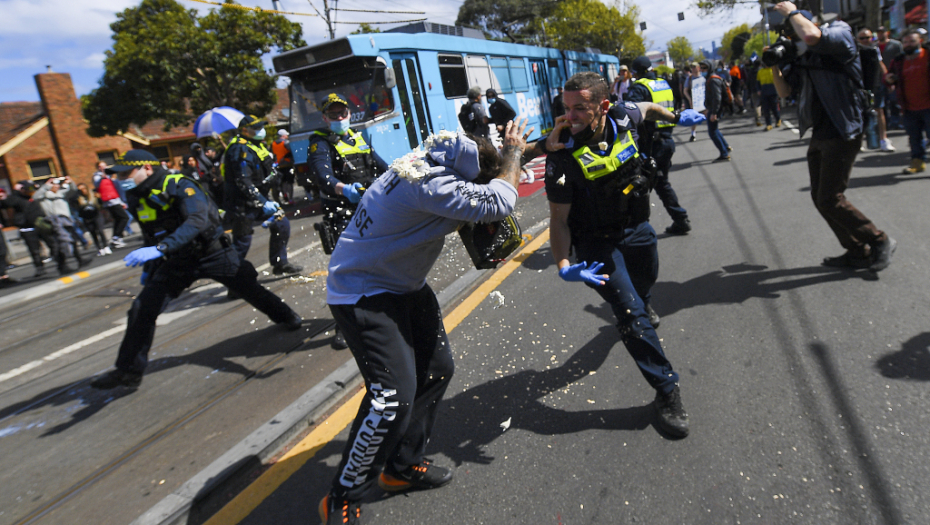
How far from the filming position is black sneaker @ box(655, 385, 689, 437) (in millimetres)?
2773

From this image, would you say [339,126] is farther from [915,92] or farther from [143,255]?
[915,92]

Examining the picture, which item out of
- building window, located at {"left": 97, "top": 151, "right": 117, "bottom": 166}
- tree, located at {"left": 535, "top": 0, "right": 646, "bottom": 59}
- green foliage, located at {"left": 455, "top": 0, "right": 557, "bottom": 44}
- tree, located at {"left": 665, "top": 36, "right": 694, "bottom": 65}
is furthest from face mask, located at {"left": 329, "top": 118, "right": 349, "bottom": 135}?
tree, located at {"left": 665, "top": 36, "right": 694, "bottom": 65}

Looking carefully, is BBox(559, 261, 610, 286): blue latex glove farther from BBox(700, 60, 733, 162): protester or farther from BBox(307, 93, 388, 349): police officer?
BBox(700, 60, 733, 162): protester

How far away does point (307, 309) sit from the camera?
5.87 metres

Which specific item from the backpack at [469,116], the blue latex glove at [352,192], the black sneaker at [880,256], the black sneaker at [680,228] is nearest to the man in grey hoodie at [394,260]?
the blue latex glove at [352,192]

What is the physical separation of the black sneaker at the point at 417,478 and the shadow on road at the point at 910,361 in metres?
2.38

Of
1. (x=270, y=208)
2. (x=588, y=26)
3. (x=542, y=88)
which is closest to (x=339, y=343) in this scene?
(x=270, y=208)

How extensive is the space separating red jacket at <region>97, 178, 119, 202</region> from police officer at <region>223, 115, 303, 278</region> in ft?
26.8

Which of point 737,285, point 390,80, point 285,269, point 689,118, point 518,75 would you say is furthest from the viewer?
point 518,75

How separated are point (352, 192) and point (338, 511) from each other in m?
2.63

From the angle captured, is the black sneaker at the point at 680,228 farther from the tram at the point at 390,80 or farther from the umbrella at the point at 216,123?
the umbrella at the point at 216,123

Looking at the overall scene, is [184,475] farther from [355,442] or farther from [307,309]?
[307,309]

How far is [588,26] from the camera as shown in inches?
1793

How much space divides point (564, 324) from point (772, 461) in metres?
1.97
